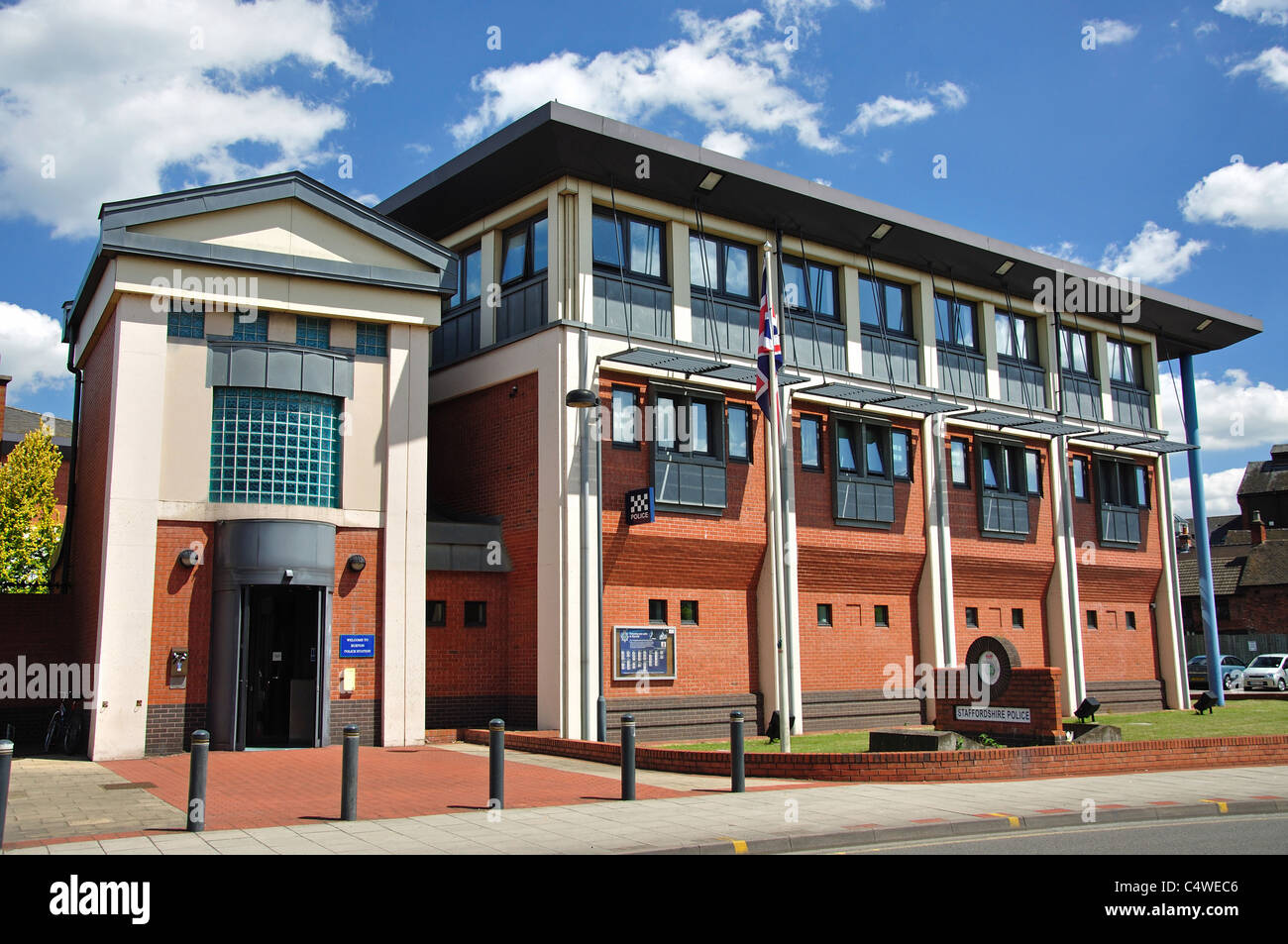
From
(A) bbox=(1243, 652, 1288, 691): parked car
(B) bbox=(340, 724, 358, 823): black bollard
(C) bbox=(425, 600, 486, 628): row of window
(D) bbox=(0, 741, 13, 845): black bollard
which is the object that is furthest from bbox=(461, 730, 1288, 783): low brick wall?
(A) bbox=(1243, 652, 1288, 691): parked car

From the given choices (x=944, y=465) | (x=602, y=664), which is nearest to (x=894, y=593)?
(x=944, y=465)

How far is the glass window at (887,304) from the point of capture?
26.6 metres

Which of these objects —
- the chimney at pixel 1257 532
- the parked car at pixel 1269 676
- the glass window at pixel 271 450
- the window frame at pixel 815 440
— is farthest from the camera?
the chimney at pixel 1257 532

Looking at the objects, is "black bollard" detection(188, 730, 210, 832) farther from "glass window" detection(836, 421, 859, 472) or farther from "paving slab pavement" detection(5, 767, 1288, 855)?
"glass window" detection(836, 421, 859, 472)

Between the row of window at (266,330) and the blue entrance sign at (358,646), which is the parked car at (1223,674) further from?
the row of window at (266,330)

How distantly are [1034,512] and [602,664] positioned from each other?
1497 cm

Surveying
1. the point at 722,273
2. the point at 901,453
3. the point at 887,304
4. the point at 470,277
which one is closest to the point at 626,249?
the point at 722,273

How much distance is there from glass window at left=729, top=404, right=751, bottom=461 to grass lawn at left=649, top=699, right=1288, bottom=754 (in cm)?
592

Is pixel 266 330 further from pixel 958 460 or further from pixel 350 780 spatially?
pixel 958 460

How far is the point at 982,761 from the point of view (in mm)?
14930

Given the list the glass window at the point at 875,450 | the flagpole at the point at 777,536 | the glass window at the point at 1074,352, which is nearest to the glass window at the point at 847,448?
the glass window at the point at 875,450

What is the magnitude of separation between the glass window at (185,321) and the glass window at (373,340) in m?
2.67

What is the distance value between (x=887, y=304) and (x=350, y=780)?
19.8 meters
